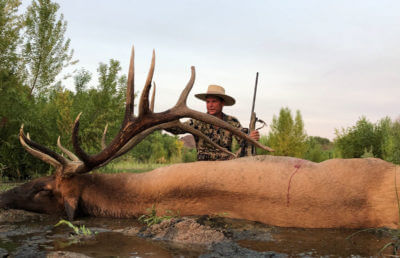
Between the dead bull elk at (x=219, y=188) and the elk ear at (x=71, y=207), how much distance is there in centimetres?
1

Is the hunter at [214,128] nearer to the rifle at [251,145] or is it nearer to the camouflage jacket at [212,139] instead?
the camouflage jacket at [212,139]

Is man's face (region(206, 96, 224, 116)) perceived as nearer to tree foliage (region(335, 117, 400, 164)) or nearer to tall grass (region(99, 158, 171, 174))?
tall grass (region(99, 158, 171, 174))

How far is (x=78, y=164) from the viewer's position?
14.4 ft

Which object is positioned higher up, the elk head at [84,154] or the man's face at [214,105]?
the man's face at [214,105]

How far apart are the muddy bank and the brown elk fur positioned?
149 millimetres

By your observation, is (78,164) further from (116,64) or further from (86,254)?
(116,64)

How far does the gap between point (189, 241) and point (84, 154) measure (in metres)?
1.81

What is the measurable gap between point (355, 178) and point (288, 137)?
1134 centimetres

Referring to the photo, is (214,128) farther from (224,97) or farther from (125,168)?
(125,168)

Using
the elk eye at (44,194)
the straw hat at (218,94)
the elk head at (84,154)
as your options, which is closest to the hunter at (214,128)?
the straw hat at (218,94)

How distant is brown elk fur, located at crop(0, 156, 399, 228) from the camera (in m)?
3.46

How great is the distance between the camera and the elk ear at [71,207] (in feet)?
13.8

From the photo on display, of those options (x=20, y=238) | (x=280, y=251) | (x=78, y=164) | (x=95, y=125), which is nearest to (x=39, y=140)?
(x=95, y=125)

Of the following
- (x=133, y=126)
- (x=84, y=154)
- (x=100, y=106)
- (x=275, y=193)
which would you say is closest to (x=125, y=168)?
(x=100, y=106)
